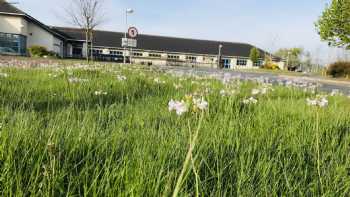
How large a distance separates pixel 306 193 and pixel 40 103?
2867 mm

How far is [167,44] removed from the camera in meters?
58.5

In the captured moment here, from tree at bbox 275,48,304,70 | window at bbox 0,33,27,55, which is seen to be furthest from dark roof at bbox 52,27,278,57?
window at bbox 0,33,27,55

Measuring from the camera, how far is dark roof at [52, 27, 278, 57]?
178ft

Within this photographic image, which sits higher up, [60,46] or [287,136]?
[60,46]

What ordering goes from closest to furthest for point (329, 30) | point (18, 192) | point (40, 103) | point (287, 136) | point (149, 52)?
point (18, 192) < point (287, 136) < point (40, 103) < point (329, 30) < point (149, 52)

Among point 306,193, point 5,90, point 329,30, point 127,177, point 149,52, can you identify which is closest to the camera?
point 127,177

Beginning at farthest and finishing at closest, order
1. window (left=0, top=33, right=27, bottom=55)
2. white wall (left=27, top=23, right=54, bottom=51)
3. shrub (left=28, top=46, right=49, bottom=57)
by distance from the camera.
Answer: white wall (left=27, top=23, right=54, bottom=51), window (left=0, top=33, right=27, bottom=55), shrub (left=28, top=46, right=49, bottom=57)

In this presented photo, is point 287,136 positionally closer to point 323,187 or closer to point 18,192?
point 323,187

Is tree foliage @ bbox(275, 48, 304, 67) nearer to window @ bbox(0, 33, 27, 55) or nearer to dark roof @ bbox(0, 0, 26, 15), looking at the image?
window @ bbox(0, 33, 27, 55)

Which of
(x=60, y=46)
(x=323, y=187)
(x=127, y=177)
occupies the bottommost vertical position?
(x=323, y=187)

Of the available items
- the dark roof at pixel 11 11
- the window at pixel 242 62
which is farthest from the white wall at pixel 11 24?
the window at pixel 242 62

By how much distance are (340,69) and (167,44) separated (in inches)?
1477

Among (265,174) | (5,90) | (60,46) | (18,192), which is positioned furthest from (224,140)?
(60,46)

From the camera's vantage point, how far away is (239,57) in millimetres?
56906
